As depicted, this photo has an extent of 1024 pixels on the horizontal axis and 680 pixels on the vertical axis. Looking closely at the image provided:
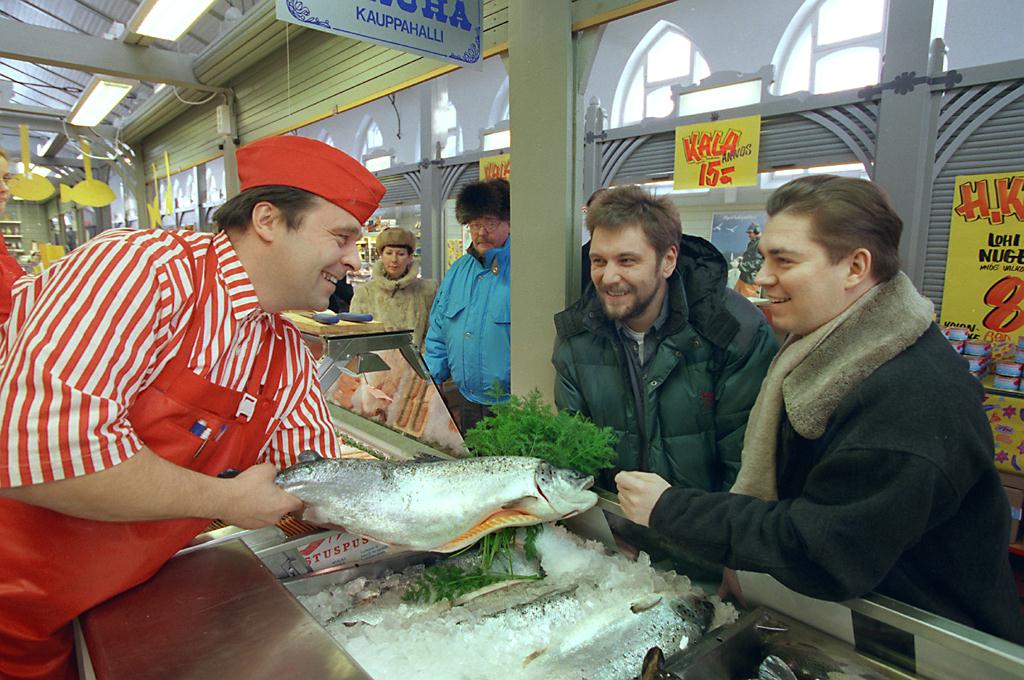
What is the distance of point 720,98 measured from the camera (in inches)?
176

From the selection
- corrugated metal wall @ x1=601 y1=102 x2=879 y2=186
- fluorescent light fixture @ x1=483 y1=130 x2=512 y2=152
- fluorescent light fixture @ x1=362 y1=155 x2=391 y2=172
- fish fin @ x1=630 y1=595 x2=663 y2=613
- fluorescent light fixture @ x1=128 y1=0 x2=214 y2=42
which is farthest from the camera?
fluorescent light fixture @ x1=362 y1=155 x2=391 y2=172

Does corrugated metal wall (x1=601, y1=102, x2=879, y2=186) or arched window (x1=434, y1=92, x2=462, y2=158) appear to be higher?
arched window (x1=434, y1=92, x2=462, y2=158)

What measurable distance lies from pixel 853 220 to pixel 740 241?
422 centimetres

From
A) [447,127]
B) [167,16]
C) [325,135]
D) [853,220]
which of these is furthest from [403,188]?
[853,220]

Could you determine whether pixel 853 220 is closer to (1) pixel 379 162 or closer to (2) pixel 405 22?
(2) pixel 405 22

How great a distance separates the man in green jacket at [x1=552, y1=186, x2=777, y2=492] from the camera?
7.34ft

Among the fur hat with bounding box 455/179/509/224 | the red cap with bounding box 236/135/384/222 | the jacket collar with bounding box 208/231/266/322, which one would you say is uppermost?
the fur hat with bounding box 455/179/509/224

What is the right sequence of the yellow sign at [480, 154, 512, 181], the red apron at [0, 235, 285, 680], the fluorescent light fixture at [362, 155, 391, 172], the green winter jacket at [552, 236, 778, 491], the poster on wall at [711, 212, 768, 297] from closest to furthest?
1. the red apron at [0, 235, 285, 680]
2. the green winter jacket at [552, 236, 778, 491]
3. the poster on wall at [711, 212, 768, 297]
4. the yellow sign at [480, 154, 512, 181]
5. the fluorescent light fixture at [362, 155, 391, 172]

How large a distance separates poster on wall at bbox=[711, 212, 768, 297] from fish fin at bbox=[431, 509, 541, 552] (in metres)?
4.03

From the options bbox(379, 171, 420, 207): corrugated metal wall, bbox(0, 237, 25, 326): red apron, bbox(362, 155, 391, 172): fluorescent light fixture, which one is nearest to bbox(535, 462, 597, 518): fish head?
bbox(0, 237, 25, 326): red apron

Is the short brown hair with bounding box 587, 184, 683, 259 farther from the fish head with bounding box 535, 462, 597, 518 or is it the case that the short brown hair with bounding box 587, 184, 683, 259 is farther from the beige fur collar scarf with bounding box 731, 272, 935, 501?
the fish head with bounding box 535, 462, 597, 518

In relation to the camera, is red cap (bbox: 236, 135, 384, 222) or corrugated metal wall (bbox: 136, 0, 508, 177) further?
corrugated metal wall (bbox: 136, 0, 508, 177)

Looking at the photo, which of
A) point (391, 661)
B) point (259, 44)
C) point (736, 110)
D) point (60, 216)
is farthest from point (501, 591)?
point (60, 216)

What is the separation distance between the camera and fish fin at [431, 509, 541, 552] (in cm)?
155
